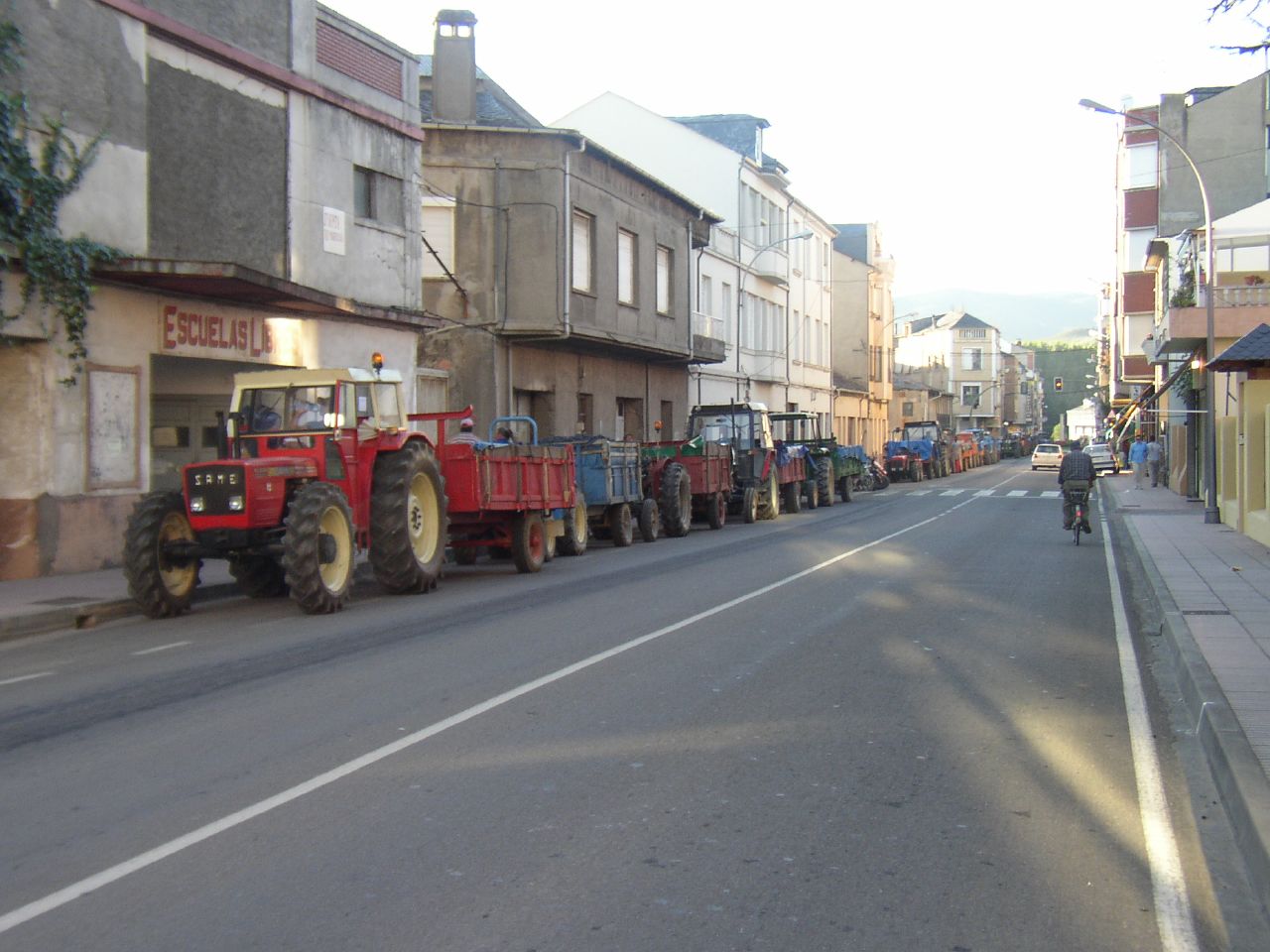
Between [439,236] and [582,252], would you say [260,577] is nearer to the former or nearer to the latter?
[439,236]

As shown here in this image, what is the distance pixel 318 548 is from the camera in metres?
12.1

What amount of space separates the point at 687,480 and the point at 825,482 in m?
11.7

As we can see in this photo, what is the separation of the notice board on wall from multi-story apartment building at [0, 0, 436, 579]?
0.02 meters

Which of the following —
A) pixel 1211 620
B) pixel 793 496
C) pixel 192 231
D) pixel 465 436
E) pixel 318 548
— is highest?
pixel 192 231

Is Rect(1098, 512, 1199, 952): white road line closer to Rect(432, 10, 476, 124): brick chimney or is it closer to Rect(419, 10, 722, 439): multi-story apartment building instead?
Rect(419, 10, 722, 439): multi-story apartment building

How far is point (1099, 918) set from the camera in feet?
15.1

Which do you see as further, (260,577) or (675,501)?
(675,501)

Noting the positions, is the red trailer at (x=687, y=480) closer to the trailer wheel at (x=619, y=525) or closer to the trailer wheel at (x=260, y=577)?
the trailer wheel at (x=619, y=525)

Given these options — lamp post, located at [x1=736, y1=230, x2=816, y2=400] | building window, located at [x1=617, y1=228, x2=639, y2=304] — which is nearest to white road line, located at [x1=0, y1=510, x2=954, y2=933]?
building window, located at [x1=617, y1=228, x2=639, y2=304]

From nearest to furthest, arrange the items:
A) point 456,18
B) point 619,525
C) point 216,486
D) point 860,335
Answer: point 216,486, point 619,525, point 456,18, point 860,335

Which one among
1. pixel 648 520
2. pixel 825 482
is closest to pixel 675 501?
pixel 648 520

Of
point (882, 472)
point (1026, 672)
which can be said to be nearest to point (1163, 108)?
point (882, 472)

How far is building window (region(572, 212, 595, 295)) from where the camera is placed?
95.5 feet

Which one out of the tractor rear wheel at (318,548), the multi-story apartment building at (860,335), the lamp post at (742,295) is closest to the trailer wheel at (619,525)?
the tractor rear wheel at (318,548)
